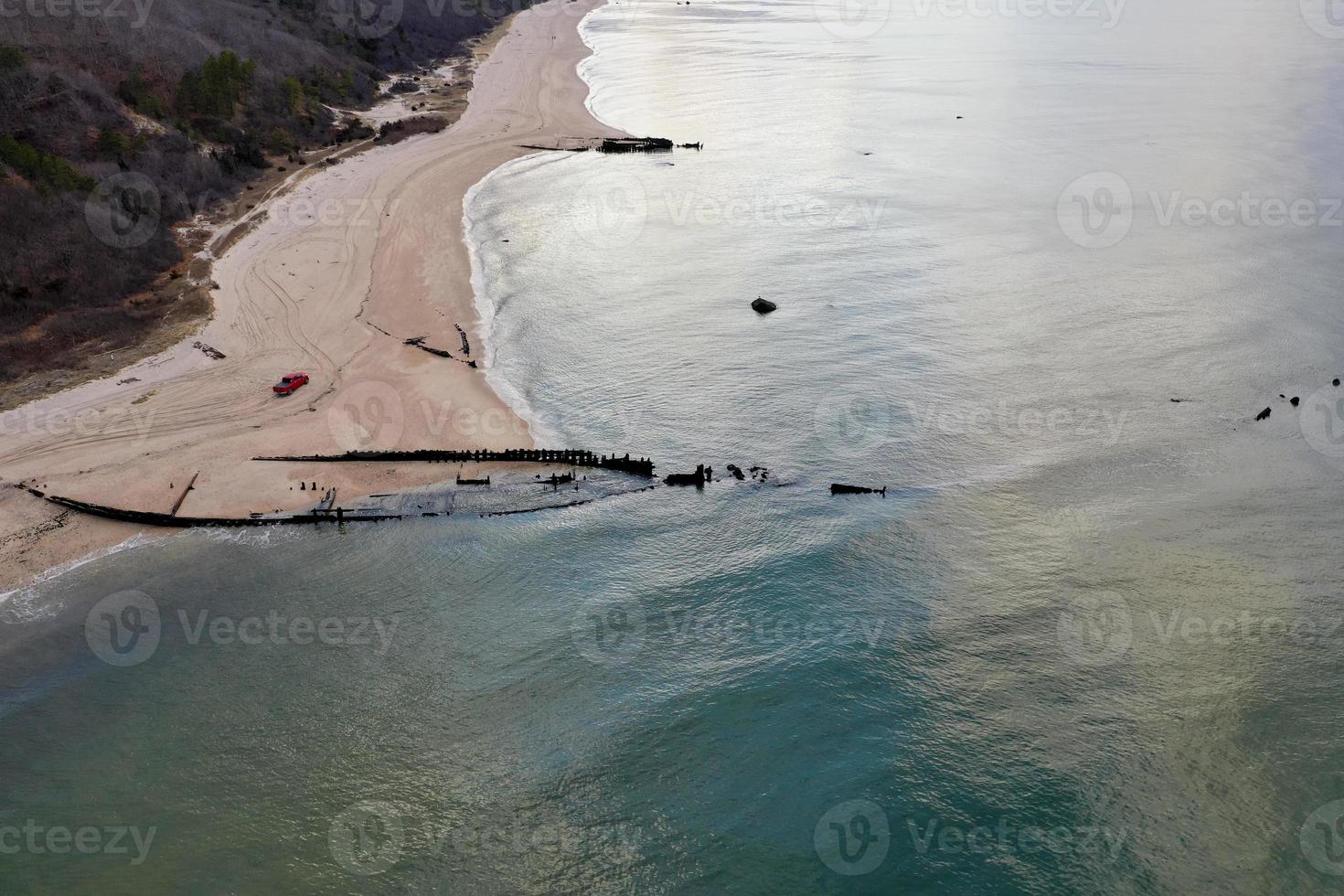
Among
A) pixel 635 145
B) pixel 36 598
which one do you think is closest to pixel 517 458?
pixel 36 598

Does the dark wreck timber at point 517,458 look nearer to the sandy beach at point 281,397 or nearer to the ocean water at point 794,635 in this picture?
the sandy beach at point 281,397

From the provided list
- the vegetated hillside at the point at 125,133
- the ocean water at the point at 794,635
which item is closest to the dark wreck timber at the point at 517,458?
the ocean water at the point at 794,635

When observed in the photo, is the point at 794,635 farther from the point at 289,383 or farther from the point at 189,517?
the point at 289,383

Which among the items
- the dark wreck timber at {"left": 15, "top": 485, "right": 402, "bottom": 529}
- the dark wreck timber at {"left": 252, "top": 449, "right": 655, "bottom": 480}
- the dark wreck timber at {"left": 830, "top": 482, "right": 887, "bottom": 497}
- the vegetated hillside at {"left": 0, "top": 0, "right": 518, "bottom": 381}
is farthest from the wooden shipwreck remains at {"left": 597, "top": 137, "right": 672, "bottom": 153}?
the dark wreck timber at {"left": 15, "top": 485, "right": 402, "bottom": 529}

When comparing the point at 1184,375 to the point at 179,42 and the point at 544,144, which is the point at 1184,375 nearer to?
the point at 544,144

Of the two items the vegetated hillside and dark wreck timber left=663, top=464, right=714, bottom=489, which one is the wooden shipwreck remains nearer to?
the vegetated hillside

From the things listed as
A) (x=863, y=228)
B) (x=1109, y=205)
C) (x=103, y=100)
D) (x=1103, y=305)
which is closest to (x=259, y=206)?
(x=103, y=100)
